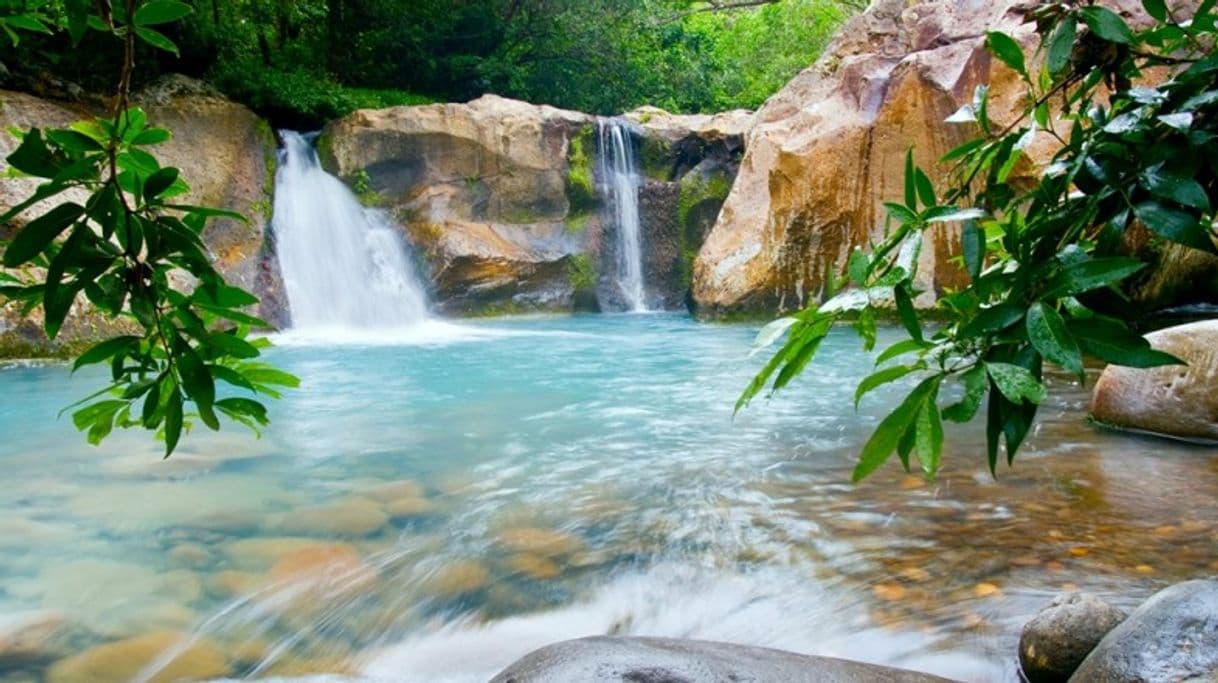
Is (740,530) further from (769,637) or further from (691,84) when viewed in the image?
(691,84)

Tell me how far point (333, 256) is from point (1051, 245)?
11974 millimetres

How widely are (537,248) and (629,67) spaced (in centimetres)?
567

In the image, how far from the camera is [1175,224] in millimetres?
876

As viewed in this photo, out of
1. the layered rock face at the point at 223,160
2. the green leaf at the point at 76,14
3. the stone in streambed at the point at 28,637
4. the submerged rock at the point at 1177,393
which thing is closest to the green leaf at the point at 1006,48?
the green leaf at the point at 76,14

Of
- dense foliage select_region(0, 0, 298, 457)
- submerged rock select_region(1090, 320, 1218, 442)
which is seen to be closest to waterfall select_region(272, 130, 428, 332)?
submerged rock select_region(1090, 320, 1218, 442)

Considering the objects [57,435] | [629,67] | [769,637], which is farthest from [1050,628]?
[629,67]

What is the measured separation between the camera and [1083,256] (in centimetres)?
89

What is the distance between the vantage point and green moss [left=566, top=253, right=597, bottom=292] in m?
13.8

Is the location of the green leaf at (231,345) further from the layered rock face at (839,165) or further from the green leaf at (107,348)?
the layered rock face at (839,165)

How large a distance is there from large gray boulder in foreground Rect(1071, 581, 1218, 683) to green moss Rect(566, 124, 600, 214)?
1257 centimetres

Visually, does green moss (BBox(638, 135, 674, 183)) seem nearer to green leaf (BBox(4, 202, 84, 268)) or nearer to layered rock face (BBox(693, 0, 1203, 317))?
layered rock face (BBox(693, 0, 1203, 317))

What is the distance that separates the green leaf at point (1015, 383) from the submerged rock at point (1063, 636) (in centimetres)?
152

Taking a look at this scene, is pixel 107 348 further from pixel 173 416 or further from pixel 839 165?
pixel 839 165

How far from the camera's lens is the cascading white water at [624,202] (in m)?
14.1
